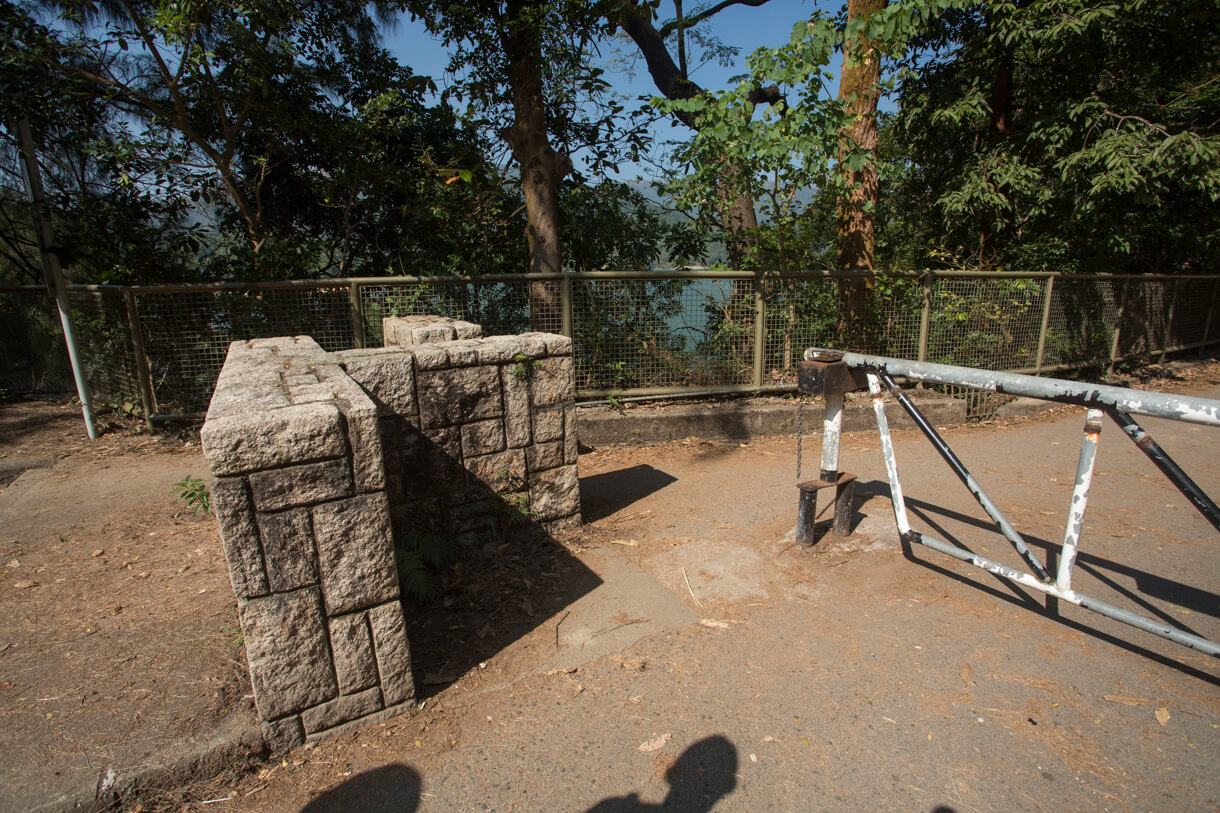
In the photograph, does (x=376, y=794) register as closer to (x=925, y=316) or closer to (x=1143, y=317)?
(x=925, y=316)

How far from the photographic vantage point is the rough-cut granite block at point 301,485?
2.10 m

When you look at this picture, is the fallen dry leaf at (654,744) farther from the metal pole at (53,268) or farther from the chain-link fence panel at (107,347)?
the metal pole at (53,268)

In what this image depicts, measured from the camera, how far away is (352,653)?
2342 millimetres

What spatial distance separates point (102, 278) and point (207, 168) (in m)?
1.79

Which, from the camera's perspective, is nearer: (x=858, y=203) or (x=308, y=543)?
(x=308, y=543)

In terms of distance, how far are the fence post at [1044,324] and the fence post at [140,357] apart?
10375 mm

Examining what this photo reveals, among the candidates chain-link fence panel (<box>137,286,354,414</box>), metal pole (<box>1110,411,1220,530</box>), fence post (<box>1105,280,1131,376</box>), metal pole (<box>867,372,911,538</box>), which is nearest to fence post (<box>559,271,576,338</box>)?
chain-link fence panel (<box>137,286,354,414</box>)

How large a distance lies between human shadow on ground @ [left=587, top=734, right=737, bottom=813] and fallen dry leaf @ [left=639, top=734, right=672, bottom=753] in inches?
3.4

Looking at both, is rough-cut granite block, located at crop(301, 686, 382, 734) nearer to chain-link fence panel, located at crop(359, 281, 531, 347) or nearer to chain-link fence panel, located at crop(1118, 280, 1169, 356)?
chain-link fence panel, located at crop(359, 281, 531, 347)

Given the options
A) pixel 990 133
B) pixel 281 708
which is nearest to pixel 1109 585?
pixel 281 708

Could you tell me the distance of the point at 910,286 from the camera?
287 inches

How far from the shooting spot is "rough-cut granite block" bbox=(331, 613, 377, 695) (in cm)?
231

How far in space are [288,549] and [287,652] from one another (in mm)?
383

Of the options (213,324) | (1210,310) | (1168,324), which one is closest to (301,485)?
(213,324)
